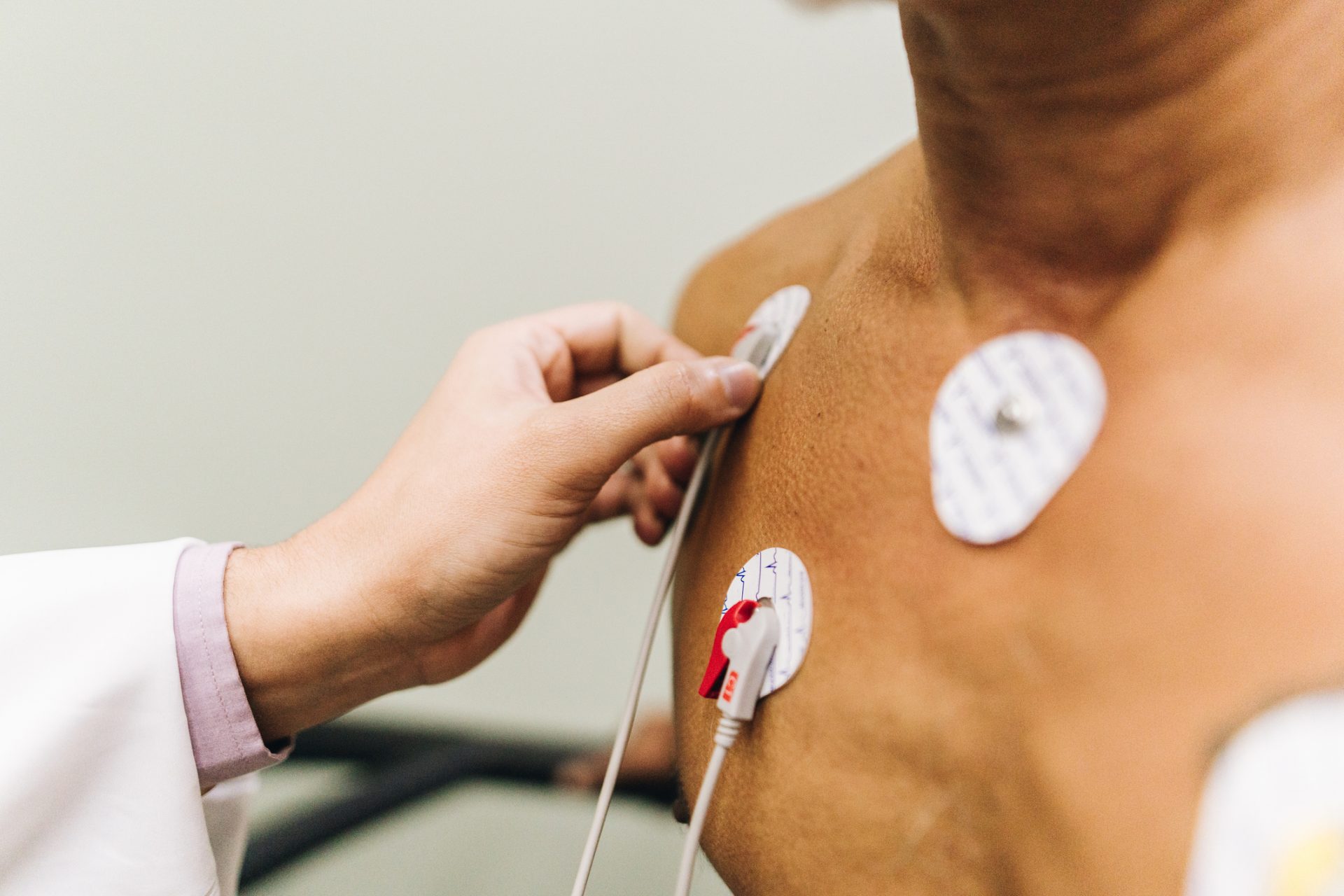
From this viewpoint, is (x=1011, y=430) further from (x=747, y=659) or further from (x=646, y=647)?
(x=646, y=647)

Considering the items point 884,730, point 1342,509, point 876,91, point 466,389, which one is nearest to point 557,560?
point 466,389

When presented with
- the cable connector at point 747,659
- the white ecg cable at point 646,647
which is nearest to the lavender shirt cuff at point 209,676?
the white ecg cable at point 646,647

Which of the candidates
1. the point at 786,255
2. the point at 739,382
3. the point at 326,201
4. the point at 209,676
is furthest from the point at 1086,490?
the point at 326,201

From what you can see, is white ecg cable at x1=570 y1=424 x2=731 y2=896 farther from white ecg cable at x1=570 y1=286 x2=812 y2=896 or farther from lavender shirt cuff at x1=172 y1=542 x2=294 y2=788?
lavender shirt cuff at x1=172 y1=542 x2=294 y2=788

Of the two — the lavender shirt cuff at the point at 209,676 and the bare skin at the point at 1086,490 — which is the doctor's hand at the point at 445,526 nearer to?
the lavender shirt cuff at the point at 209,676

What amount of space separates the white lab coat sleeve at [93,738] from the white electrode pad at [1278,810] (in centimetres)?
64

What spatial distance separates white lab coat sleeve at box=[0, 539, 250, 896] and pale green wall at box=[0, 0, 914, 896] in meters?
0.47

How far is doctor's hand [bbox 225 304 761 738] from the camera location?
0.63 m

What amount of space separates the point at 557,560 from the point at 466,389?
72 centimetres

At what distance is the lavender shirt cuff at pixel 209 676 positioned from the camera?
648mm

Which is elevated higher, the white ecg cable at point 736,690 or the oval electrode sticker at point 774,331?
the oval electrode sticker at point 774,331

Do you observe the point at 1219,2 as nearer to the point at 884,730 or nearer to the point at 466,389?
the point at 884,730

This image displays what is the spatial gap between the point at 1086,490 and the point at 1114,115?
18 cm

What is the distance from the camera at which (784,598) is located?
0.54m
